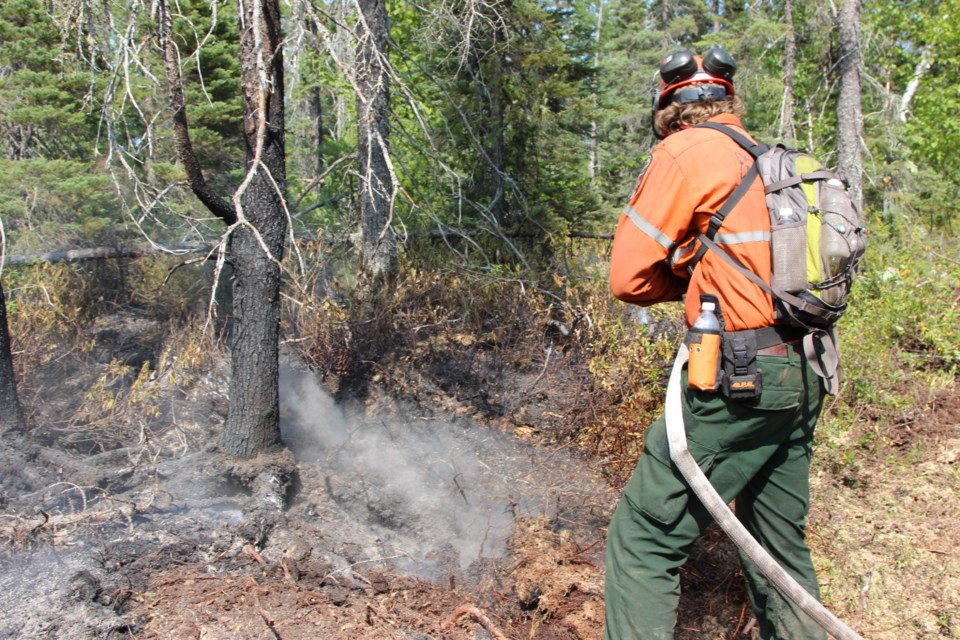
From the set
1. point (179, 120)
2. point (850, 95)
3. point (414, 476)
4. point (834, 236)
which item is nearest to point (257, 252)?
point (179, 120)

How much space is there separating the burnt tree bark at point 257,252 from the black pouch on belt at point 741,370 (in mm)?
2747

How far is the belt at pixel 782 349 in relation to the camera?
7.60 ft

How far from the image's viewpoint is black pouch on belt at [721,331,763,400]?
2264 millimetres

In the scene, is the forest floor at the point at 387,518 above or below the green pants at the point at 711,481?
below

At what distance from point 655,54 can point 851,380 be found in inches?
822

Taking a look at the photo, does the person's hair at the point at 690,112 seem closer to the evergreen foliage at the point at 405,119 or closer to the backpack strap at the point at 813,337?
the backpack strap at the point at 813,337

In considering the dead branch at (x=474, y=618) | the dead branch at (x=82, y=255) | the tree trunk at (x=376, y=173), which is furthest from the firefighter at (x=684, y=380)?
the dead branch at (x=82, y=255)

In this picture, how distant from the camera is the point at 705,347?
2.28m

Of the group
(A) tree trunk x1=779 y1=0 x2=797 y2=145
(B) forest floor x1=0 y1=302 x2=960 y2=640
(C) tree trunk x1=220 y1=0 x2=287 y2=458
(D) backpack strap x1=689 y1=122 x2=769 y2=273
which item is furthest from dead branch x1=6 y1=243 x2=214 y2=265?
(A) tree trunk x1=779 y1=0 x2=797 y2=145

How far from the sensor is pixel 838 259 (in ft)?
7.36

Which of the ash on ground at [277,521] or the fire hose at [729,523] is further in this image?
the ash on ground at [277,521]

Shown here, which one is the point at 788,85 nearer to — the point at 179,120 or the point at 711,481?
the point at 179,120

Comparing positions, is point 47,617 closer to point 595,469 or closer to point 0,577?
point 0,577

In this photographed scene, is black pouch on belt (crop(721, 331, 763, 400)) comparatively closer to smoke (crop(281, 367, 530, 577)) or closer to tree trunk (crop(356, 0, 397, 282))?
smoke (crop(281, 367, 530, 577))
